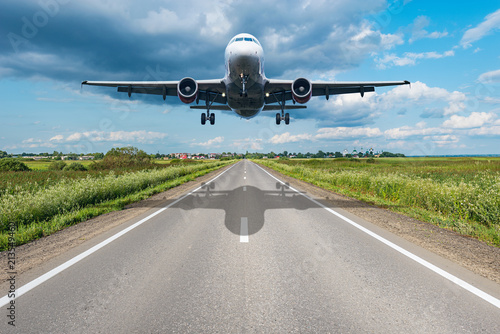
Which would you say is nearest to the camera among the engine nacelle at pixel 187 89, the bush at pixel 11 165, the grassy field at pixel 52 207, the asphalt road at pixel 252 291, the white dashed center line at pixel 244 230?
the asphalt road at pixel 252 291

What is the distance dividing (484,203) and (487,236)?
2.19 metres

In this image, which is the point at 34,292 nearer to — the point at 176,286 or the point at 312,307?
the point at 176,286

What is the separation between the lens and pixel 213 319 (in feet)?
8.05

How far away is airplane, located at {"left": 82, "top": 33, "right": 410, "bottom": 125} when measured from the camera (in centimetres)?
1212

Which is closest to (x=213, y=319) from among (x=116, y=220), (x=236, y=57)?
(x=116, y=220)

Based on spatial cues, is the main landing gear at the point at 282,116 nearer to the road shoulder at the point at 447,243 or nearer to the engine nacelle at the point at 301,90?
the engine nacelle at the point at 301,90

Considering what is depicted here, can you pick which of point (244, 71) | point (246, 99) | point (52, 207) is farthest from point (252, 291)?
point (246, 99)

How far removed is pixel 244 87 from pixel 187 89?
134 inches

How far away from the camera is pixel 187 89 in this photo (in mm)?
14070

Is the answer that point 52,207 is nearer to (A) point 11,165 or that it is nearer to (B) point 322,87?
(B) point 322,87

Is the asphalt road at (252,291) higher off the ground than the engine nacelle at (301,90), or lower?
lower

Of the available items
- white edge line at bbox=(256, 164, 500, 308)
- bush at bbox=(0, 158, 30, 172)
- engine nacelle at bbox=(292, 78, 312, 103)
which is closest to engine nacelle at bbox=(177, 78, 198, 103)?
engine nacelle at bbox=(292, 78, 312, 103)

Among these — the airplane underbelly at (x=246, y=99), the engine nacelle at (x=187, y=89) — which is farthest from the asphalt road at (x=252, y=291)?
the airplane underbelly at (x=246, y=99)

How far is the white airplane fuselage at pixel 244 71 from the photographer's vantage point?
11.7 metres
